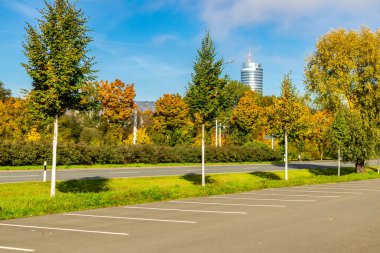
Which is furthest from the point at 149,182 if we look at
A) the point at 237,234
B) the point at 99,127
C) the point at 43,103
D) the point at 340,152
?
the point at 99,127

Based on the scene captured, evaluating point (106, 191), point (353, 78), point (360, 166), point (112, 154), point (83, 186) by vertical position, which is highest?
point (353, 78)

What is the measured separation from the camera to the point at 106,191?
19.2 metres

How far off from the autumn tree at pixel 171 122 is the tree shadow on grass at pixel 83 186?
127 ft

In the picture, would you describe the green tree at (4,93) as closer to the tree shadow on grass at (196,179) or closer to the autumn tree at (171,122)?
the autumn tree at (171,122)

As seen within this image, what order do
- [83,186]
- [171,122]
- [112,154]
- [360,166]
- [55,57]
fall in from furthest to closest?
[171,122] < [112,154] < [360,166] < [83,186] < [55,57]

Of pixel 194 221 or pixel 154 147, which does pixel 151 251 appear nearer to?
pixel 194 221

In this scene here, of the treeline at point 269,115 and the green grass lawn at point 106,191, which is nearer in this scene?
the green grass lawn at point 106,191

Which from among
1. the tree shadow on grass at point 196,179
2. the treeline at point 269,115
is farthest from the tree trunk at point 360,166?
the tree shadow on grass at point 196,179

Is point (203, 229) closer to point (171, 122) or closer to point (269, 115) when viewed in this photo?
point (269, 115)

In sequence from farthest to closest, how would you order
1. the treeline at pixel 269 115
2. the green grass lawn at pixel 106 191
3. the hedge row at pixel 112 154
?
the hedge row at pixel 112 154 < the treeline at pixel 269 115 < the green grass lawn at pixel 106 191

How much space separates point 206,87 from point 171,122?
41349mm

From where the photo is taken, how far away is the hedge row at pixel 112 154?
31.3 m

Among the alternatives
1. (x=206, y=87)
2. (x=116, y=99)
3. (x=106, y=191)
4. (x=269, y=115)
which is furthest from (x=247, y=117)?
(x=106, y=191)

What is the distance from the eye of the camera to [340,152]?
34.6m
